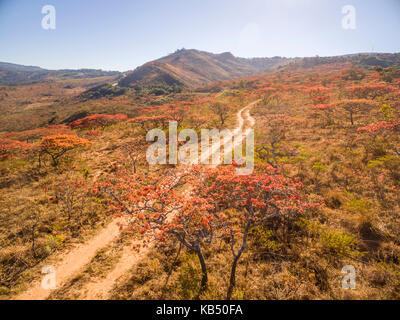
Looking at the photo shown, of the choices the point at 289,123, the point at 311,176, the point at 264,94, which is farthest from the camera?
the point at 264,94

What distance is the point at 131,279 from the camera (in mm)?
6871

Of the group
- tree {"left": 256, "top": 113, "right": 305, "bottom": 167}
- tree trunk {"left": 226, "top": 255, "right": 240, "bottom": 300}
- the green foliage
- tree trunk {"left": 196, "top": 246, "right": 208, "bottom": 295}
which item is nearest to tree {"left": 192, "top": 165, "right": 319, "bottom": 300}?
tree trunk {"left": 226, "top": 255, "right": 240, "bottom": 300}

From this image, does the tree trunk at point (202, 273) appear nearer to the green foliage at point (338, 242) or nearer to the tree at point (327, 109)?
the green foliage at point (338, 242)

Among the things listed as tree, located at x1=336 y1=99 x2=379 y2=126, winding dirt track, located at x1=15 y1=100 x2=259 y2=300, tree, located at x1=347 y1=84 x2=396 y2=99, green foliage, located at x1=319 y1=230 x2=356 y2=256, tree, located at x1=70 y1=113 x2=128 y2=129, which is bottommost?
winding dirt track, located at x1=15 y1=100 x2=259 y2=300

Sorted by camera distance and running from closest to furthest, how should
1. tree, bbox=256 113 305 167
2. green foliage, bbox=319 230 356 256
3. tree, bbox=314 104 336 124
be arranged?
green foliage, bbox=319 230 356 256 < tree, bbox=256 113 305 167 < tree, bbox=314 104 336 124

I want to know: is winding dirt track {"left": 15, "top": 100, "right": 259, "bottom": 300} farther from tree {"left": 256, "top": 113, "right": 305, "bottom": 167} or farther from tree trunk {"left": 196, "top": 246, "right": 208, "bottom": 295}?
tree {"left": 256, "top": 113, "right": 305, "bottom": 167}

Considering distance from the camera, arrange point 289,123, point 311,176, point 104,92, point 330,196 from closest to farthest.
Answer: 1. point 330,196
2. point 311,176
3. point 289,123
4. point 104,92

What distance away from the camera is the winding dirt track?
6.46m

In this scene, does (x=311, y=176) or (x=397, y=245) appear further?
(x=311, y=176)

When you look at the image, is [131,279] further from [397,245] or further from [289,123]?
[289,123]

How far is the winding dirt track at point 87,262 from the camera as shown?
6.46 metres
